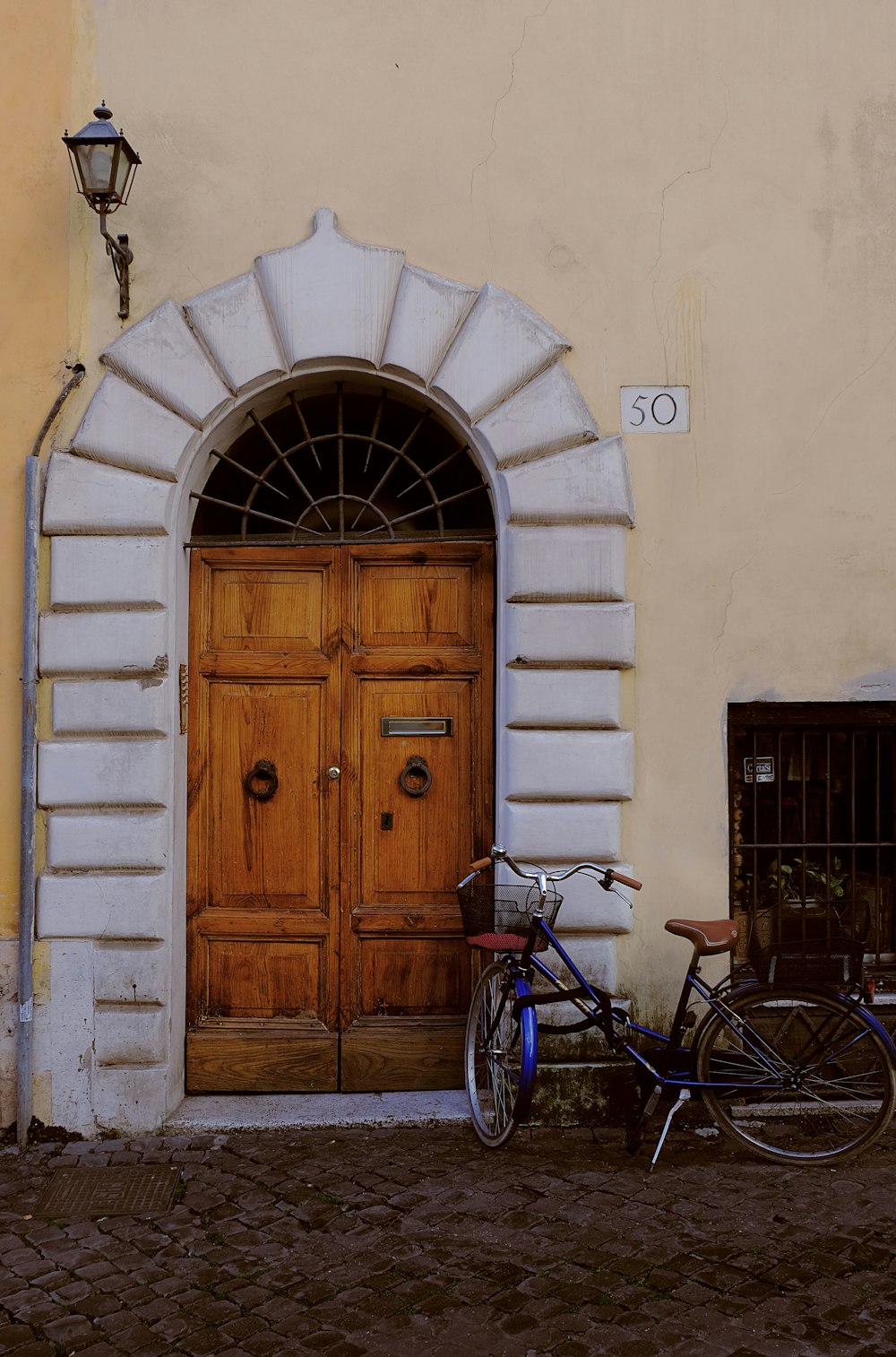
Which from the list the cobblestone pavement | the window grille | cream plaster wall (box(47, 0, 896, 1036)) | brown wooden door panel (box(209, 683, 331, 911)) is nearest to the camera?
the cobblestone pavement

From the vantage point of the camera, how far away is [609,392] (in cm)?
524

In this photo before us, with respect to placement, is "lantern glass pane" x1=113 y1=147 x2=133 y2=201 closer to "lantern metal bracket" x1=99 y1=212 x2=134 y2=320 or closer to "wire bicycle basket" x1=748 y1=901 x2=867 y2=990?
"lantern metal bracket" x1=99 y1=212 x2=134 y2=320

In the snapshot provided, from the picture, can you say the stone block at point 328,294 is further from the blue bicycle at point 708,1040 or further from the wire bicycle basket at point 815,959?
the wire bicycle basket at point 815,959

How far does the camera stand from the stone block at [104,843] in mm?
5090

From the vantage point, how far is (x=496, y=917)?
4758mm

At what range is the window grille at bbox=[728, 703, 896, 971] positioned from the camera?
535 cm

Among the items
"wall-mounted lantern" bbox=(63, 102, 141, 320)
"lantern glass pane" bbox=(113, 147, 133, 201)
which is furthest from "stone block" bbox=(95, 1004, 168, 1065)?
"lantern glass pane" bbox=(113, 147, 133, 201)

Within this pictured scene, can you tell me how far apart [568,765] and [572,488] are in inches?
49.1

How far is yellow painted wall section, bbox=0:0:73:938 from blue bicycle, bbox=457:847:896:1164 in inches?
89.4

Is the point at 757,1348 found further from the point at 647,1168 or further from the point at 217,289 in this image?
the point at 217,289

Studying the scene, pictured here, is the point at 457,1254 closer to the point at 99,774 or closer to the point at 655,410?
the point at 99,774

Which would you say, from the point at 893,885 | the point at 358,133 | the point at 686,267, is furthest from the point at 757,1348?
the point at 358,133

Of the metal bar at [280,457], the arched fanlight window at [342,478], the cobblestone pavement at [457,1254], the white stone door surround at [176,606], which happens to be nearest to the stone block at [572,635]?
the white stone door surround at [176,606]

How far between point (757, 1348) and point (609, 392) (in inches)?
149
